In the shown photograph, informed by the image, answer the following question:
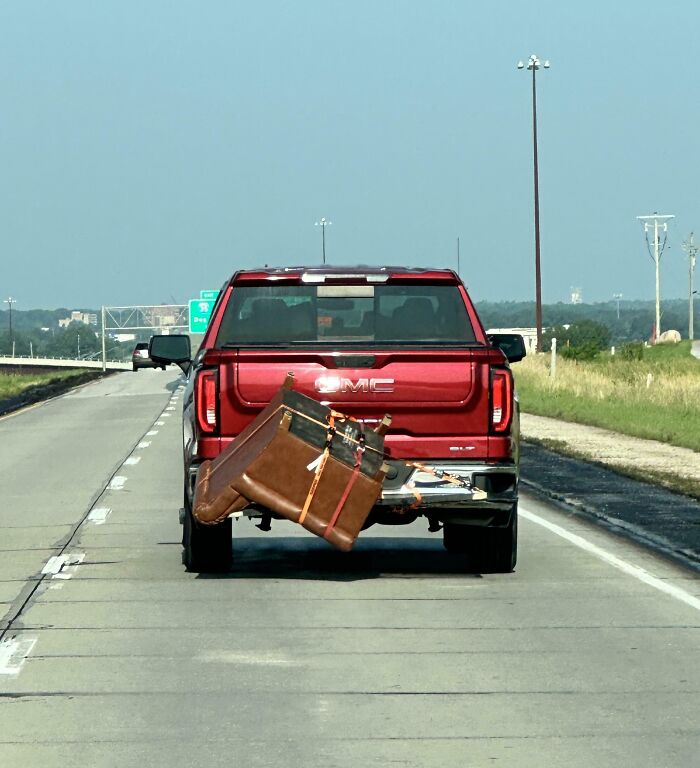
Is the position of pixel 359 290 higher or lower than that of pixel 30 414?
higher

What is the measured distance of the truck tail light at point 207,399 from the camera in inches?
411

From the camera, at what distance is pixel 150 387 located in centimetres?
5425

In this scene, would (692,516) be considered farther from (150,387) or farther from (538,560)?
(150,387)

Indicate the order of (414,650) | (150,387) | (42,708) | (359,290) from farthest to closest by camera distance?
1. (150,387)
2. (359,290)
3. (414,650)
4. (42,708)

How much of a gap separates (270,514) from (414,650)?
1.95 meters

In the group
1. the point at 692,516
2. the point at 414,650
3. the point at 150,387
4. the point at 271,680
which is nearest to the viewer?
the point at 271,680

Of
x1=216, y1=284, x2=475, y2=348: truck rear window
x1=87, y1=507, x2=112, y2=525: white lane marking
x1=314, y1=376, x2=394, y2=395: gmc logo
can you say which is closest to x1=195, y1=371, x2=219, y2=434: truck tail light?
x1=314, y1=376, x2=394, y2=395: gmc logo

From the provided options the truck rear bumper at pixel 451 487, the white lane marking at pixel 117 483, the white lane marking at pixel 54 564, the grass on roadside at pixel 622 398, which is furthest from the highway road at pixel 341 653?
the grass on roadside at pixel 622 398

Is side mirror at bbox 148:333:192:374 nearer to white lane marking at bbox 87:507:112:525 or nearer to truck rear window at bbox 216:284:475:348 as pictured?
truck rear window at bbox 216:284:475:348

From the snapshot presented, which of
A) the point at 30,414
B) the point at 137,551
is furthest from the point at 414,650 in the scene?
the point at 30,414

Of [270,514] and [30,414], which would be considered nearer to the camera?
[270,514]

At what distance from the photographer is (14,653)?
840 cm

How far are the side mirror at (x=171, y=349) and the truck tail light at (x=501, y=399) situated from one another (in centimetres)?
284

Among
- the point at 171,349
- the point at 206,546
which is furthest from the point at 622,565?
the point at 171,349
